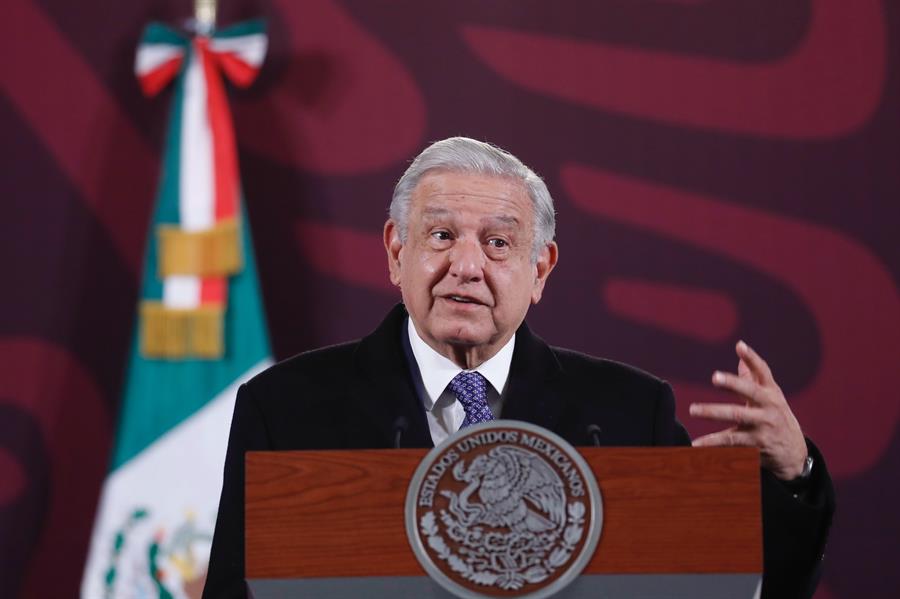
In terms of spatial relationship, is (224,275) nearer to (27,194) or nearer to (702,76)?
(27,194)

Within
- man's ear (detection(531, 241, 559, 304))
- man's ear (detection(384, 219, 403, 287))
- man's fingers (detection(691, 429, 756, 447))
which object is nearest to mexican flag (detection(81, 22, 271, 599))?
man's ear (detection(384, 219, 403, 287))

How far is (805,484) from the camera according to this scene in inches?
68.7

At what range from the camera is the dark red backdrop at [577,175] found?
386 cm

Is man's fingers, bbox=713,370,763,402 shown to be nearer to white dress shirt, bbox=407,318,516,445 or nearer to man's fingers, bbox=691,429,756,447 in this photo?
man's fingers, bbox=691,429,756,447

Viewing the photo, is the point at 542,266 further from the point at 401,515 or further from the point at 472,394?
the point at 401,515

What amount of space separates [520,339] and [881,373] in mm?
2312

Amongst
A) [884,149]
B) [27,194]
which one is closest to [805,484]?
[884,149]

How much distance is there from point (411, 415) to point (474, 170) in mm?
417

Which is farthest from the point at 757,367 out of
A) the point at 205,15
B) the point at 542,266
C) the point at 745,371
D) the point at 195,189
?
the point at 205,15

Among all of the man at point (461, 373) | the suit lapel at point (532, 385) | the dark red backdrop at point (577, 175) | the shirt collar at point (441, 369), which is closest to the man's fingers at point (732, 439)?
the man at point (461, 373)

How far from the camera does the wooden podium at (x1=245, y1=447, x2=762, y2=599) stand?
1298mm

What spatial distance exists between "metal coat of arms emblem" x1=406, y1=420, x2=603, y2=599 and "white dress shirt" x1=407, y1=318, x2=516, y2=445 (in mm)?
519

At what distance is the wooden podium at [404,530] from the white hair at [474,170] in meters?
0.72

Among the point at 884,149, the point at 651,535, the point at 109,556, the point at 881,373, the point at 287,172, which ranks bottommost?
the point at 109,556
